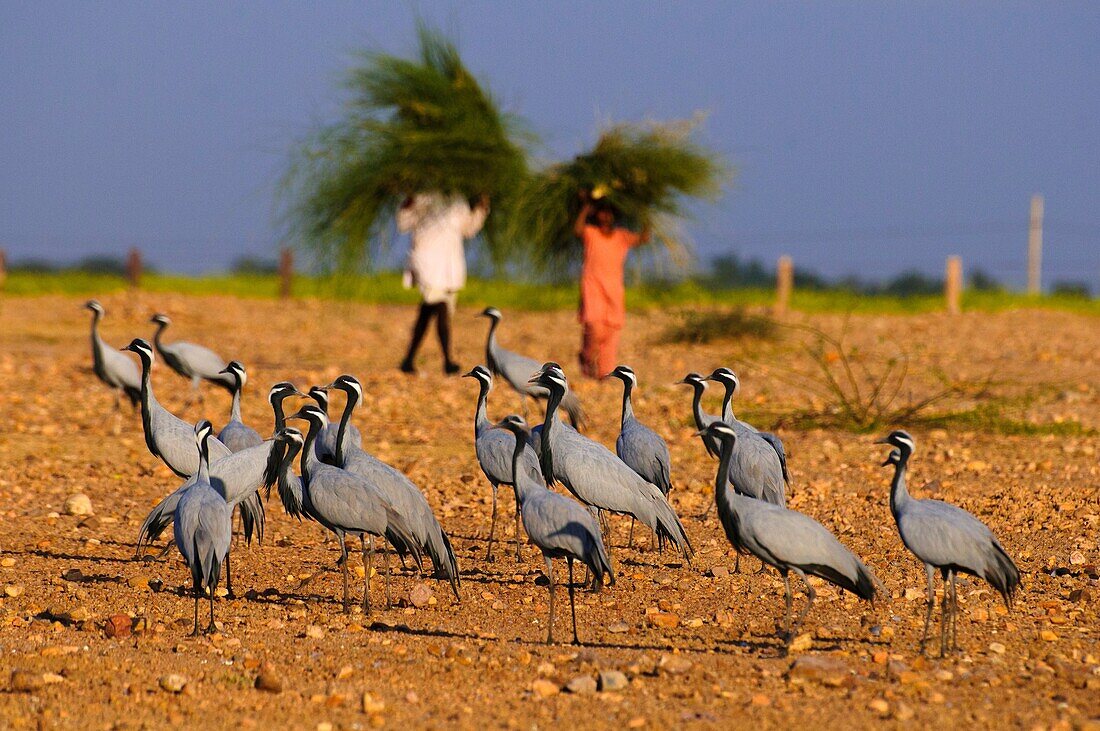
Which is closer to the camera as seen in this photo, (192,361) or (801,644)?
(801,644)

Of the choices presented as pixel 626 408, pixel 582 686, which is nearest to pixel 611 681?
pixel 582 686

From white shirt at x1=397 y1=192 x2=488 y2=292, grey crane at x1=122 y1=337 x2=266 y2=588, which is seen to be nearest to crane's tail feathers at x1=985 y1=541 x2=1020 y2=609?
grey crane at x1=122 y1=337 x2=266 y2=588

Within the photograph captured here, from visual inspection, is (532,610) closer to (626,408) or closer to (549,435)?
(549,435)

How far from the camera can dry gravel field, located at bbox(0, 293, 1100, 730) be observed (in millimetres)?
4773

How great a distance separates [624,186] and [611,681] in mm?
8889

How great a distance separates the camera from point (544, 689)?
489cm

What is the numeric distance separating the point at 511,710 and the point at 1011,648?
2.23m

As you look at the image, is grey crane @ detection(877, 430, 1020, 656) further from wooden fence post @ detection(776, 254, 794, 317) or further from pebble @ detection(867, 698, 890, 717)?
wooden fence post @ detection(776, 254, 794, 317)

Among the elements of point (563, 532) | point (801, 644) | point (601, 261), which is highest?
point (601, 261)

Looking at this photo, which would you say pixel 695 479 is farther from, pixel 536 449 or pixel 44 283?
pixel 44 283

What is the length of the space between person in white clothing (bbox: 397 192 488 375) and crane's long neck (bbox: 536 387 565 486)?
7.15m

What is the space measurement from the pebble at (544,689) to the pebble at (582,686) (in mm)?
48

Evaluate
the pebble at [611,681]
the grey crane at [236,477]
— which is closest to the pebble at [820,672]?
the pebble at [611,681]

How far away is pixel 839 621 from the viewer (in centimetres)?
605
